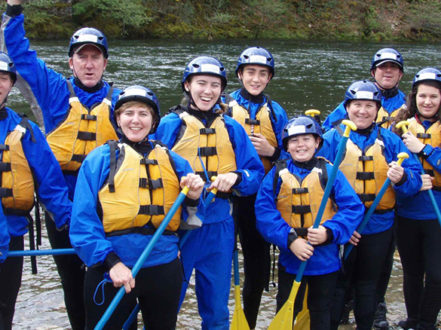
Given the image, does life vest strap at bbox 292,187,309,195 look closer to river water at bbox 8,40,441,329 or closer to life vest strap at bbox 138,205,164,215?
life vest strap at bbox 138,205,164,215

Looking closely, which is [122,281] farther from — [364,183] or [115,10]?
[115,10]

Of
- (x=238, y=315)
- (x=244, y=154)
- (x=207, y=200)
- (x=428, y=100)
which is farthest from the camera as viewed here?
(x=428, y=100)

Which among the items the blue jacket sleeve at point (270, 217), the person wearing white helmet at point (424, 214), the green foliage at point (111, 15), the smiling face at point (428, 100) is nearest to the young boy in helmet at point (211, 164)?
the blue jacket sleeve at point (270, 217)

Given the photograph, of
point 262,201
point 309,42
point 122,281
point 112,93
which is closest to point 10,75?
point 112,93

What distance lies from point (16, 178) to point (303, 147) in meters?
2.17

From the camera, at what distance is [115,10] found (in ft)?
84.7

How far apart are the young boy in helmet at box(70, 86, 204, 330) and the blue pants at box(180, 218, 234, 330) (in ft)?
1.55

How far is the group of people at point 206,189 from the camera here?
11.0ft

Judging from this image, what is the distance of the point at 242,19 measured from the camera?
102 ft

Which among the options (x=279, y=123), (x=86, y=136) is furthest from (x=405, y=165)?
(x=86, y=136)

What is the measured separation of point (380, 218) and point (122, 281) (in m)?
2.34

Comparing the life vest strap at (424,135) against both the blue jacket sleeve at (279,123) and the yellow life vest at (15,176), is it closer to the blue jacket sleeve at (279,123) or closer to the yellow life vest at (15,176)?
the blue jacket sleeve at (279,123)

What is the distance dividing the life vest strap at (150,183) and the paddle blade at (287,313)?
4.69 feet

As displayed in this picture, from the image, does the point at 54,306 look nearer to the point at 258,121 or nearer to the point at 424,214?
the point at 258,121
